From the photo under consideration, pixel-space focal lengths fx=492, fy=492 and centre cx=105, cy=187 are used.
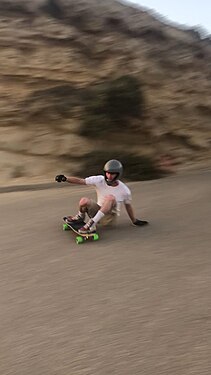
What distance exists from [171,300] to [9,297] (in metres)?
1.50

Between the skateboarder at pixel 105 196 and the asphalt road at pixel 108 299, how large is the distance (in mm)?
268

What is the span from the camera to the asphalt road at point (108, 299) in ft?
11.3

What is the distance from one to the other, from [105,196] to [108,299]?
236cm

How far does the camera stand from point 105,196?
21.8ft

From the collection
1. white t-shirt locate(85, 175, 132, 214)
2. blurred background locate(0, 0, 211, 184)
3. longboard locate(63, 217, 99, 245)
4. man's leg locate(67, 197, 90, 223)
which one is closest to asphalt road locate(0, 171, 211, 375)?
longboard locate(63, 217, 99, 245)

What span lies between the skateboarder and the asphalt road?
0.27 meters

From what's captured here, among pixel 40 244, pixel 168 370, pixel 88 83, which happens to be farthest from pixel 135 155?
pixel 168 370

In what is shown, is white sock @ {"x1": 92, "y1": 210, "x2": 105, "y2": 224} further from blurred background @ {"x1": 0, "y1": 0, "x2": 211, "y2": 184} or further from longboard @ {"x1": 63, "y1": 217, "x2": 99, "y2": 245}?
blurred background @ {"x1": 0, "y1": 0, "x2": 211, "y2": 184}

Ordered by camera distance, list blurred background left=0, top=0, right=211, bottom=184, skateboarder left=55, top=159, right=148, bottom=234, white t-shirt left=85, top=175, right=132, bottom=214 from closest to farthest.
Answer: skateboarder left=55, top=159, right=148, bottom=234, white t-shirt left=85, top=175, right=132, bottom=214, blurred background left=0, top=0, right=211, bottom=184

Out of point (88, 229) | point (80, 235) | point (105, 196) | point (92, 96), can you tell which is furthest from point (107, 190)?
point (92, 96)

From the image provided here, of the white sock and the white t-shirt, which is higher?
the white t-shirt

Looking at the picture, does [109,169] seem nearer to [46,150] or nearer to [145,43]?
[46,150]

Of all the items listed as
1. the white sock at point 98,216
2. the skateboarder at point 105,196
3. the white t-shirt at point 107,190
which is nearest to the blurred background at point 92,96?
the skateboarder at point 105,196

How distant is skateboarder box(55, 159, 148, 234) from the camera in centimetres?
646
